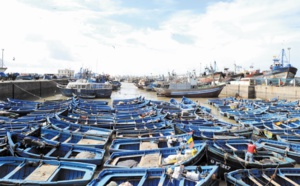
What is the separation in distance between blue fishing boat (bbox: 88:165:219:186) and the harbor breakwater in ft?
107

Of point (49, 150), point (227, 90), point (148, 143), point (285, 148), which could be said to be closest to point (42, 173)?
point (49, 150)

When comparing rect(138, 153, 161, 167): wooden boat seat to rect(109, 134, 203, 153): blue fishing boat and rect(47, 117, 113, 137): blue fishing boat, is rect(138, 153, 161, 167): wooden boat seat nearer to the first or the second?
rect(109, 134, 203, 153): blue fishing boat

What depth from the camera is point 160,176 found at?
8.48 metres

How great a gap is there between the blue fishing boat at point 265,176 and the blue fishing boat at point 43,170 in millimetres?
5306

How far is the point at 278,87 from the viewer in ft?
138

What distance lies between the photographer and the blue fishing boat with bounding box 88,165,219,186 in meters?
8.09

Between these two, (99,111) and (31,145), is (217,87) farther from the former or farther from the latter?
(31,145)

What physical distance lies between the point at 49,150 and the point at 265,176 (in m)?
9.77

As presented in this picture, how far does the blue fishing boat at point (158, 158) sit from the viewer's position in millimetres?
9820

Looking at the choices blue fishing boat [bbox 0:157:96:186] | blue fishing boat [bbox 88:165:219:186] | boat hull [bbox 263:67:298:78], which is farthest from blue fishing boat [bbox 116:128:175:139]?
boat hull [bbox 263:67:298:78]

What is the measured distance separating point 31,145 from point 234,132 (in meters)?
12.1

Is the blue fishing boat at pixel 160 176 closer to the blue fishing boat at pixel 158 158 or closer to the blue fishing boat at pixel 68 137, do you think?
the blue fishing boat at pixel 158 158

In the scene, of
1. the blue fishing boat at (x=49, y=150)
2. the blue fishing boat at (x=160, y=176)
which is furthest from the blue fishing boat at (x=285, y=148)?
the blue fishing boat at (x=49, y=150)

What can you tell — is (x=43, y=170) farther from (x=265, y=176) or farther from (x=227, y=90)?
(x=227, y=90)
